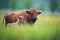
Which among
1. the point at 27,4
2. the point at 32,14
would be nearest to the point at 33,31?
the point at 32,14

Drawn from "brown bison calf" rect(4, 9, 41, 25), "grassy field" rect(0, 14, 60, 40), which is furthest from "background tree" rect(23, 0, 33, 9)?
"grassy field" rect(0, 14, 60, 40)

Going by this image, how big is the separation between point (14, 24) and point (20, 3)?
9.9 inches

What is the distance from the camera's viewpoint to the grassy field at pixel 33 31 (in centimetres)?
172

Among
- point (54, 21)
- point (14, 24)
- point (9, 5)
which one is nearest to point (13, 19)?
point (14, 24)

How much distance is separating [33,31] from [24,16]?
0.66 ft

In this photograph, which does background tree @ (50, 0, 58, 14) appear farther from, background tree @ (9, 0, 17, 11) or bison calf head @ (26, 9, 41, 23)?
background tree @ (9, 0, 17, 11)

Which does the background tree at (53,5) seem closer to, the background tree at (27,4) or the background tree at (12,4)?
the background tree at (27,4)

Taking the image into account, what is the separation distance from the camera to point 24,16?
5.70 feet

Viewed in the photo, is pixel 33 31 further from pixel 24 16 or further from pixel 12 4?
pixel 12 4

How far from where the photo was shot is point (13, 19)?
1.75 m

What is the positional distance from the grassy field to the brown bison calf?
53mm

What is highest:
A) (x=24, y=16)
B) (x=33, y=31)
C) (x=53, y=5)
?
(x=53, y=5)

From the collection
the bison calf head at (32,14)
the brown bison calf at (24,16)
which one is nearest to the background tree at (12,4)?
the brown bison calf at (24,16)

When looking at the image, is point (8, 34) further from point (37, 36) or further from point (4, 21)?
point (37, 36)
